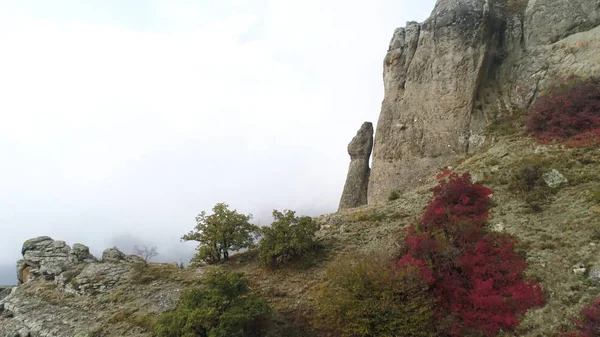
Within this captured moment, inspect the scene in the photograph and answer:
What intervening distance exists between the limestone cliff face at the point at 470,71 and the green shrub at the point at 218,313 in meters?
24.5

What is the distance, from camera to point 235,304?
15242mm

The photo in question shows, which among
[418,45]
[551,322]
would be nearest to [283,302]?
[551,322]

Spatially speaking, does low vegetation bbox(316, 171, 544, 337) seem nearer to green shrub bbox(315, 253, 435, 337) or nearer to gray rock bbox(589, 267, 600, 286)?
green shrub bbox(315, 253, 435, 337)

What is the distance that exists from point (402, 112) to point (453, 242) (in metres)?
23.8

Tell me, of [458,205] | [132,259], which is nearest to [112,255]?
[132,259]

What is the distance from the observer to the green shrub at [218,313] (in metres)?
14.0

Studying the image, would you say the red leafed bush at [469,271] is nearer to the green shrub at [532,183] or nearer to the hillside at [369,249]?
the hillside at [369,249]

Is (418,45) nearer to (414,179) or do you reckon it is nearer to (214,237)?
(414,179)

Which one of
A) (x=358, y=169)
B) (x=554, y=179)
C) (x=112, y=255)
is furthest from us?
(x=358, y=169)

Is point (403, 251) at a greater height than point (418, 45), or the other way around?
point (418, 45)

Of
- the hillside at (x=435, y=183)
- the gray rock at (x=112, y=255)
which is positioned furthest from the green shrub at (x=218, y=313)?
the gray rock at (x=112, y=255)

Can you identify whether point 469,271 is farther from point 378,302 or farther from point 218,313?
point 218,313

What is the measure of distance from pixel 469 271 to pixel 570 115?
19.6 meters

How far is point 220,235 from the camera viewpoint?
2447cm
